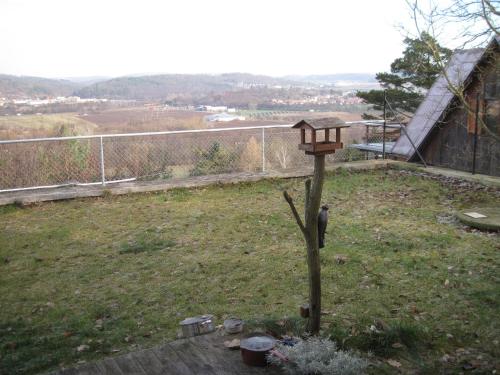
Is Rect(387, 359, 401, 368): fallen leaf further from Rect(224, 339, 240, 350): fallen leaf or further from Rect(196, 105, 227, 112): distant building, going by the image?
Rect(196, 105, 227, 112): distant building

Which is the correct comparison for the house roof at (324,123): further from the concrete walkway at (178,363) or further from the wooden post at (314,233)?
the concrete walkway at (178,363)

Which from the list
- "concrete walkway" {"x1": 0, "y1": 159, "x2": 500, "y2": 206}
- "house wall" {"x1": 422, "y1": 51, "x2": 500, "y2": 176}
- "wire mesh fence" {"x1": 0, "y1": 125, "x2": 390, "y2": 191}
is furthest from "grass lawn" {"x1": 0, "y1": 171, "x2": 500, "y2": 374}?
"house wall" {"x1": 422, "y1": 51, "x2": 500, "y2": 176}

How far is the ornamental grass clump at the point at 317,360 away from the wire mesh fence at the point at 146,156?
730cm

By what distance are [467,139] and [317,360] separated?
30.7ft

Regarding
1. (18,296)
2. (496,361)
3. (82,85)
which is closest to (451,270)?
(496,361)

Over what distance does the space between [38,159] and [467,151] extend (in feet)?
29.5

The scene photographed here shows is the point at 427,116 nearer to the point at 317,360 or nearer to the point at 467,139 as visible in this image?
the point at 467,139

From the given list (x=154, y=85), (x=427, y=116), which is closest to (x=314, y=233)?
(x=427, y=116)

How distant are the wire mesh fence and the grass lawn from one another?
1232 millimetres

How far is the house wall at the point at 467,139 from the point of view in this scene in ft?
33.7

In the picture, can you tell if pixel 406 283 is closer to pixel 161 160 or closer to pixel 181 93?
pixel 161 160

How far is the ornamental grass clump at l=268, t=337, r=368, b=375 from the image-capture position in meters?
2.93

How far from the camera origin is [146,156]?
10234 millimetres

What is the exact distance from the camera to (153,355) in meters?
3.33
